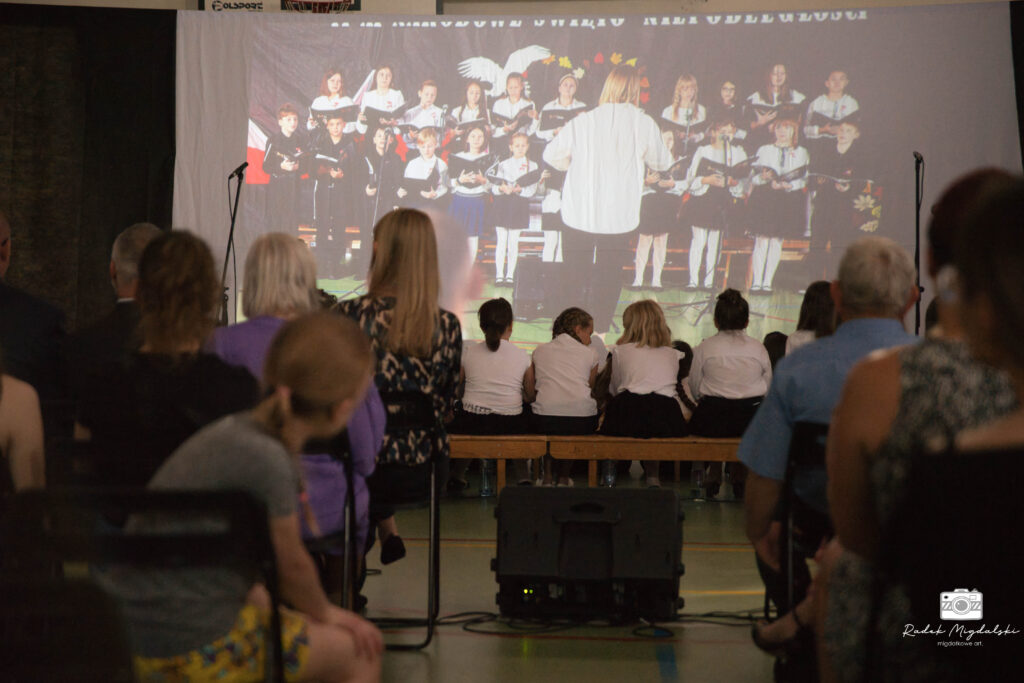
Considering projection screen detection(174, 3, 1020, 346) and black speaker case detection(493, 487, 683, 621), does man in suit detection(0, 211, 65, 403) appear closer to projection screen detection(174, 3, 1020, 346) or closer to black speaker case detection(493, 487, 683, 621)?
black speaker case detection(493, 487, 683, 621)

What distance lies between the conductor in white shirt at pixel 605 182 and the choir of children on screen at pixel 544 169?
100 mm

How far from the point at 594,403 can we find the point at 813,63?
134 inches

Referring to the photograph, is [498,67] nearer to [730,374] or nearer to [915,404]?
[730,374]

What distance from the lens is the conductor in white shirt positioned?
7742 mm

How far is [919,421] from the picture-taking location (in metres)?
1.37

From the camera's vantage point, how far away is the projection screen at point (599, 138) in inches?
295

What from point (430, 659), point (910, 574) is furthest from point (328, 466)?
point (910, 574)

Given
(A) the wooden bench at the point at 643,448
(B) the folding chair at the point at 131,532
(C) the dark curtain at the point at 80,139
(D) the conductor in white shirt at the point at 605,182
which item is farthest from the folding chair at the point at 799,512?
(C) the dark curtain at the point at 80,139

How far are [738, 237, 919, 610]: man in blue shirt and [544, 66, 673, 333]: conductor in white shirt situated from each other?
5.24 metres

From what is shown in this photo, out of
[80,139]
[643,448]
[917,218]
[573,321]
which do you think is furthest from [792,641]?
[80,139]

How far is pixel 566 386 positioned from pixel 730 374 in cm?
97

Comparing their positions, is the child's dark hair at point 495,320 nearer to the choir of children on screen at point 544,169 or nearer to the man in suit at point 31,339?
the choir of children on screen at point 544,169

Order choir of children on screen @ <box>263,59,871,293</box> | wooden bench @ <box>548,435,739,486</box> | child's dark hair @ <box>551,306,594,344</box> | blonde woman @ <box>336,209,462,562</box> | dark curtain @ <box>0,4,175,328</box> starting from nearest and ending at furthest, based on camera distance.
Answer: blonde woman @ <box>336,209,462,562</box> < wooden bench @ <box>548,435,739,486</box> < child's dark hair @ <box>551,306,594,344</box> < choir of children on screen @ <box>263,59,871,293</box> < dark curtain @ <box>0,4,175,328</box>

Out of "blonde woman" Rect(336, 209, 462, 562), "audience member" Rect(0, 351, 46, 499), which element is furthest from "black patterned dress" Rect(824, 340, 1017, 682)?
"blonde woman" Rect(336, 209, 462, 562)
